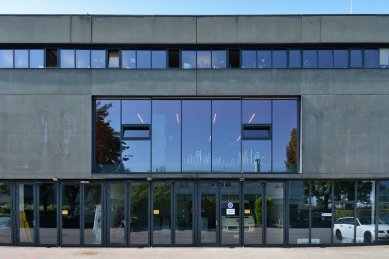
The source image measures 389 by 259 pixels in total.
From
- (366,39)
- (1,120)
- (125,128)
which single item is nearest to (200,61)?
(125,128)

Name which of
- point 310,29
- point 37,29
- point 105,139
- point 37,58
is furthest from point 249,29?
point 37,58

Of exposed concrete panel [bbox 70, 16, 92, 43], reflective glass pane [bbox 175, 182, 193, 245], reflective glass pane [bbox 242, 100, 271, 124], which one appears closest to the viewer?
reflective glass pane [bbox 175, 182, 193, 245]

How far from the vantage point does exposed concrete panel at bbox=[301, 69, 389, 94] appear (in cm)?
1769

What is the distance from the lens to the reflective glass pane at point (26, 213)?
1761 centimetres

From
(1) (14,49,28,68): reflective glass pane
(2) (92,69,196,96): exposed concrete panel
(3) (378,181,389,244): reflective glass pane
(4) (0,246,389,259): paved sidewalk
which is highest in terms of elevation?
(1) (14,49,28,68): reflective glass pane

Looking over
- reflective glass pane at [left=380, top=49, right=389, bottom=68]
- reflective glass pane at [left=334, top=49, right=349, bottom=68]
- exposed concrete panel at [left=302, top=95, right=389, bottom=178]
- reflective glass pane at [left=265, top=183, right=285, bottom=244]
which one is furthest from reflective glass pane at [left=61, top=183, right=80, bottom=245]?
reflective glass pane at [left=380, top=49, right=389, bottom=68]

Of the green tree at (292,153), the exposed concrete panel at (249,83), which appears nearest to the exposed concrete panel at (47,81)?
the exposed concrete panel at (249,83)

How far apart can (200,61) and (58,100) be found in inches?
245

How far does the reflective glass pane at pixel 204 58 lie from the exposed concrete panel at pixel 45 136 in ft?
16.2

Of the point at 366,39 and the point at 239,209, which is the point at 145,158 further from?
the point at 366,39

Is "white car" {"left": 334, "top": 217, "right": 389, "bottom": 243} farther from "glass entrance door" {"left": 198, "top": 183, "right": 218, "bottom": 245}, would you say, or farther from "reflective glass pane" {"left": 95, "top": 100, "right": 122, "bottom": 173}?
"reflective glass pane" {"left": 95, "top": 100, "right": 122, "bottom": 173}

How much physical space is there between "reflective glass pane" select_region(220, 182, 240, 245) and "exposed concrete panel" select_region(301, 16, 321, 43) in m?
6.83

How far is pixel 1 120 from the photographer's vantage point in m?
17.7

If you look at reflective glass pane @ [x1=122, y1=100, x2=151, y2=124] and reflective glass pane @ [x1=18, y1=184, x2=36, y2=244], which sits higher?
reflective glass pane @ [x1=122, y1=100, x2=151, y2=124]
